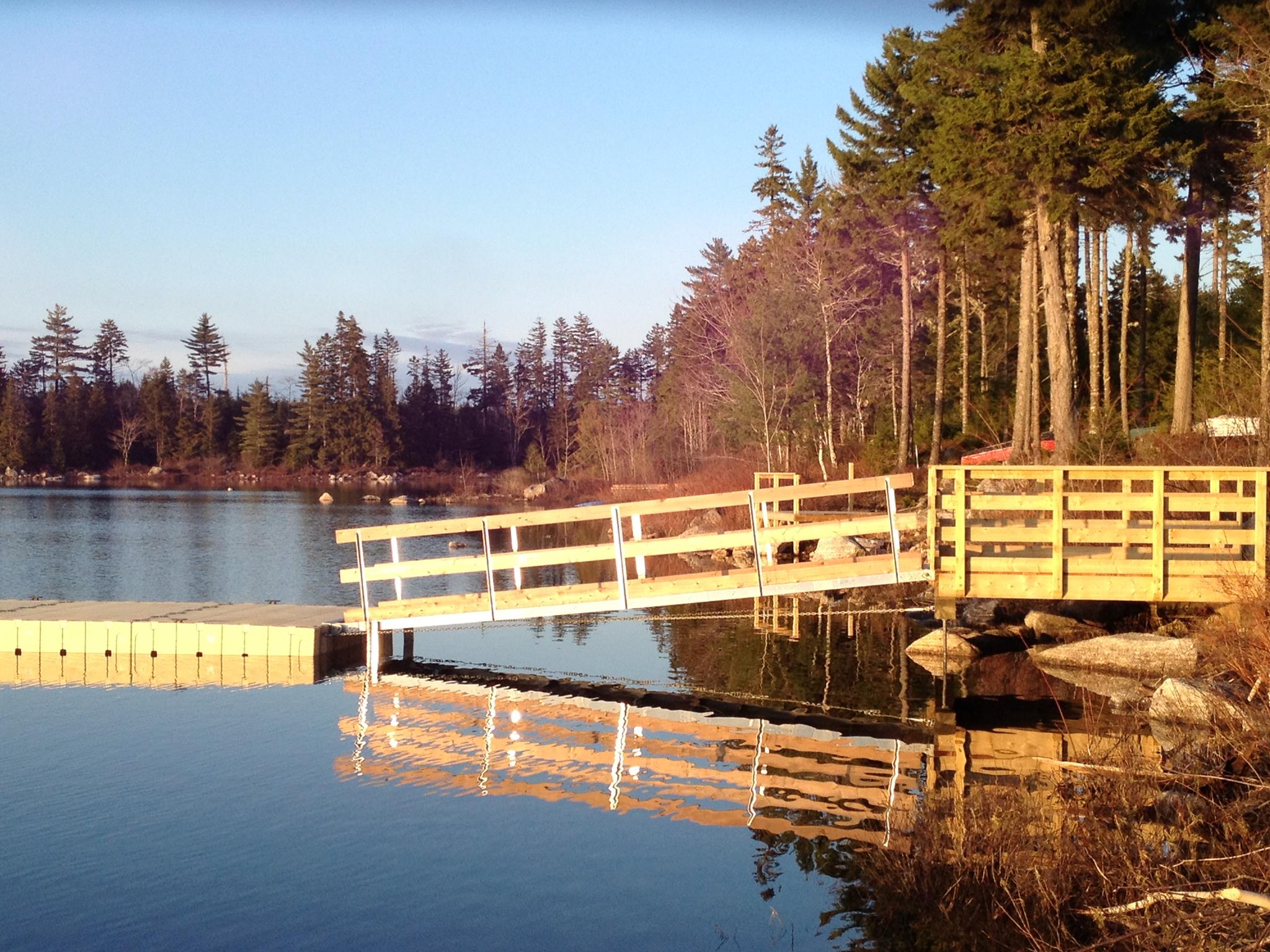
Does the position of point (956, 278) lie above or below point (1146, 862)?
above

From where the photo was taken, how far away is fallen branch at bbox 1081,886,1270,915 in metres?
4.98

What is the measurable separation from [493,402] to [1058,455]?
280 feet

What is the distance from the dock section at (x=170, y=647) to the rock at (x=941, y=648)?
25.4 ft

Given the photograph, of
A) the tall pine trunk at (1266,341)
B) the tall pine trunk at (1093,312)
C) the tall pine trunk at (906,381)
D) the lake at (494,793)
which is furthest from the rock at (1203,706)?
the tall pine trunk at (906,381)

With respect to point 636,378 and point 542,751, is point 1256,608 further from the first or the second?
point 636,378

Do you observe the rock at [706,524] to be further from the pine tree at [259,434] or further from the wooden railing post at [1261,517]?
the pine tree at [259,434]

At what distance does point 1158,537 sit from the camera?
12695 millimetres

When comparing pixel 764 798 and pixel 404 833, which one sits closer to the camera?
pixel 404 833

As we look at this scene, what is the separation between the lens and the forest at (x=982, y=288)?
21.2 meters

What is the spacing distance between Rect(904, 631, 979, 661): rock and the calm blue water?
1.07ft

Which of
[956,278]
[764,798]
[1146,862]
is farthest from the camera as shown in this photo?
[956,278]

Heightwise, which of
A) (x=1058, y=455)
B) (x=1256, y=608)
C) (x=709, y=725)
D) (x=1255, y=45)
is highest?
(x=1255, y=45)

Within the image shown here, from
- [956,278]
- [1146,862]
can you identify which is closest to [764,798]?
[1146,862]

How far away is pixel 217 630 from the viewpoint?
1541 cm
